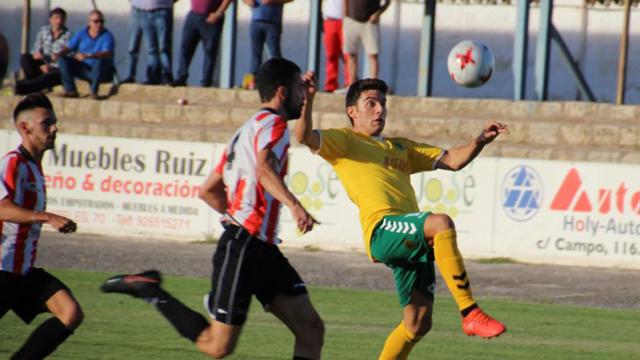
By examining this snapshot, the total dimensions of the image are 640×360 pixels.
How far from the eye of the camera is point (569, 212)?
16.6m

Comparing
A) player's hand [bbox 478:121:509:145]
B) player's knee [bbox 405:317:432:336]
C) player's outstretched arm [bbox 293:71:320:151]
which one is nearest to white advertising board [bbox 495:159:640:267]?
player's hand [bbox 478:121:509:145]

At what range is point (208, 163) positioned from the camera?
18422mm

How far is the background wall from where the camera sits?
2642 cm

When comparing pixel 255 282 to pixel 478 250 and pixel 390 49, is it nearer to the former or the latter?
pixel 478 250

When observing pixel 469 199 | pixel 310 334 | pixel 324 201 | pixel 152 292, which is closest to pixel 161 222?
pixel 324 201

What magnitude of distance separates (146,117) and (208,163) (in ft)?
9.59

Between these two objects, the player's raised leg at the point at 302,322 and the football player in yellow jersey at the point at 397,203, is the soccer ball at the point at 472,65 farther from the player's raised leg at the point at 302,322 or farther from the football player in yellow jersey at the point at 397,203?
the player's raised leg at the point at 302,322

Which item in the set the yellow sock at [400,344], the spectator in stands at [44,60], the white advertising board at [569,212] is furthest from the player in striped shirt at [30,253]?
the spectator in stands at [44,60]

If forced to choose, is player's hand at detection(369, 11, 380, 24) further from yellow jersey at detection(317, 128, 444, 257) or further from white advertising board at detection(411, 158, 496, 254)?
yellow jersey at detection(317, 128, 444, 257)

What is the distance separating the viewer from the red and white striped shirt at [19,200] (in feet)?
26.4

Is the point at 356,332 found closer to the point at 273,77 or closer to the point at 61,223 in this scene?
the point at 273,77

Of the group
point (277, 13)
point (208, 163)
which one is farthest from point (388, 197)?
point (277, 13)

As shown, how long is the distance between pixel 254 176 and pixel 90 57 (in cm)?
1375

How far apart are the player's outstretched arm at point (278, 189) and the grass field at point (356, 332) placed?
2.86 metres
